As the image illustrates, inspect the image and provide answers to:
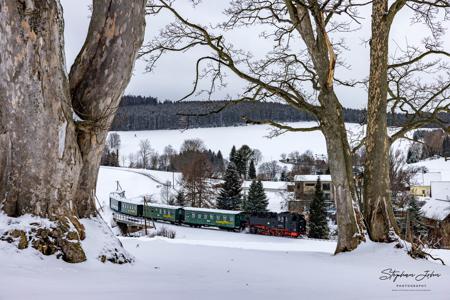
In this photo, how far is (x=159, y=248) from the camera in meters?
6.26

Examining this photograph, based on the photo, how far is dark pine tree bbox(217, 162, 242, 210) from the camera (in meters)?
41.1

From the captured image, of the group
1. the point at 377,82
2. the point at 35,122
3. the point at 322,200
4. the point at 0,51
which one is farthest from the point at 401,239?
the point at 322,200

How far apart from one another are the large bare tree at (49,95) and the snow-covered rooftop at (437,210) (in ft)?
89.7

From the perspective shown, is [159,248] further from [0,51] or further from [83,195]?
[0,51]

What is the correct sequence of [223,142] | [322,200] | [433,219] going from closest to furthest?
[433,219]
[322,200]
[223,142]

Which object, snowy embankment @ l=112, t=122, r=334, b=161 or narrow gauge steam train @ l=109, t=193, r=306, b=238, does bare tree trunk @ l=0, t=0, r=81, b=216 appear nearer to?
narrow gauge steam train @ l=109, t=193, r=306, b=238

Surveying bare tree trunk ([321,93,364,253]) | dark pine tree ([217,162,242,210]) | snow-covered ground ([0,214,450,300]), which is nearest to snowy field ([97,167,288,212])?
dark pine tree ([217,162,242,210])

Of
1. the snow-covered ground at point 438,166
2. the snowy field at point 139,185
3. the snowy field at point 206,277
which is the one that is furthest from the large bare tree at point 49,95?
the snow-covered ground at point 438,166

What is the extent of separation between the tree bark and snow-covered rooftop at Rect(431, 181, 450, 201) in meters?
32.1

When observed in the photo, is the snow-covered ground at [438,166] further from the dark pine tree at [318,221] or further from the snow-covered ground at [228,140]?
the dark pine tree at [318,221]

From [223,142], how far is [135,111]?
28547mm

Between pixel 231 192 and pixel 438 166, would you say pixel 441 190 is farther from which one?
pixel 438 166

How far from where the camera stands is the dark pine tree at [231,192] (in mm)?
41062

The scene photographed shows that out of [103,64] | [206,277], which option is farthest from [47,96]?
[206,277]
